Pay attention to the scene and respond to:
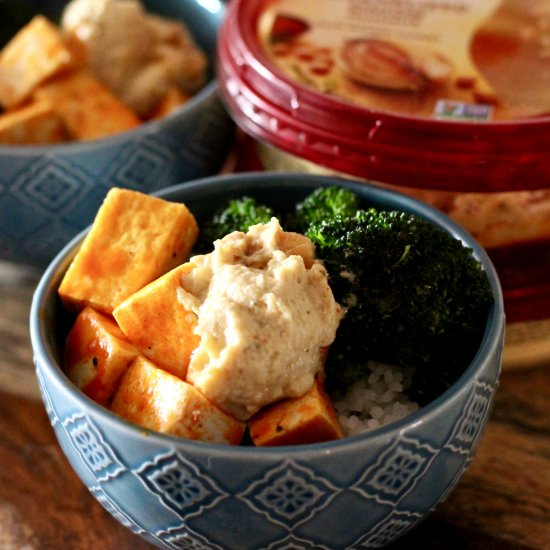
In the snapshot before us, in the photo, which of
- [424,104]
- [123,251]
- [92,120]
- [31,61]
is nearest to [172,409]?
[123,251]

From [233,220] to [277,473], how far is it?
13.8 inches

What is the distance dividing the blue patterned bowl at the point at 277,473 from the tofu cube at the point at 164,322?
0.09 metres

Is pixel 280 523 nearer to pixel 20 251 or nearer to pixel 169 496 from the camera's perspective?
pixel 169 496

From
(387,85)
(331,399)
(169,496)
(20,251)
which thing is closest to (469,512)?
(331,399)

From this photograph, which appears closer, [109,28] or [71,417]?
[71,417]

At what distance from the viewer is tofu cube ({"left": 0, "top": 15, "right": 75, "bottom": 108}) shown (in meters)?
1.32

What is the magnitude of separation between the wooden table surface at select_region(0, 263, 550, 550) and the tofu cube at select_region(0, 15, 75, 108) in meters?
0.45

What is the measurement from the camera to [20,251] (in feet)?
4.27

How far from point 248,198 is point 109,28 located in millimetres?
568

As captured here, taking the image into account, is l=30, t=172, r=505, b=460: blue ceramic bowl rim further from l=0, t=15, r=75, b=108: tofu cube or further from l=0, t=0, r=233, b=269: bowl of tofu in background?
l=0, t=15, r=75, b=108: tofu cube

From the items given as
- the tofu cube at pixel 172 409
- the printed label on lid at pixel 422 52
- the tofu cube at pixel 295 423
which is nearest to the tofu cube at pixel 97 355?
the tofu cube at pixel 172 409

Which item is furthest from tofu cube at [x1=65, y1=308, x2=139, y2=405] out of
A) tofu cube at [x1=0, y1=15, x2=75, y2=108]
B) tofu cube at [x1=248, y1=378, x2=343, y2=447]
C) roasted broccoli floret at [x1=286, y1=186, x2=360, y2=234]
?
tofu cube at [x1=0, y1=15, x2=75, y2=108]

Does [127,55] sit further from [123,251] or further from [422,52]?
[123,251]

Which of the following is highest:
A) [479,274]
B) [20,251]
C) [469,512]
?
[479,274]
